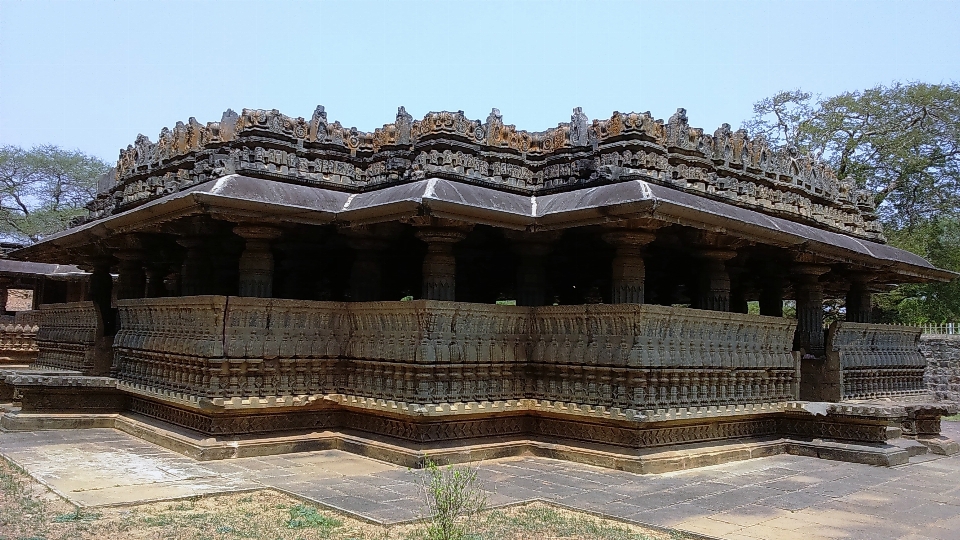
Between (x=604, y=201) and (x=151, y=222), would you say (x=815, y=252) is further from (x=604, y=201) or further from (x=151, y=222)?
(x=151, y=222)

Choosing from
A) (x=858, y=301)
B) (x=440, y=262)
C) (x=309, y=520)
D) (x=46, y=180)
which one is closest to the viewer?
(x=309, y=520)

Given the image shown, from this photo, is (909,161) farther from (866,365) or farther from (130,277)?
(130,277)

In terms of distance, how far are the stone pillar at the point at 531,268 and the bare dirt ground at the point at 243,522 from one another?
132 inches

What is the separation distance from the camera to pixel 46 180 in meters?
40.8

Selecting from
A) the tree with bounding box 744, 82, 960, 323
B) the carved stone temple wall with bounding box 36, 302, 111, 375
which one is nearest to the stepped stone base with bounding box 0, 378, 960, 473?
the carved stone temple wall with bounding box 36, 302, 111, 375

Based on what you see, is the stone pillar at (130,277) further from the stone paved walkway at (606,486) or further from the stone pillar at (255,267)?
the stone pillar at (255,267)

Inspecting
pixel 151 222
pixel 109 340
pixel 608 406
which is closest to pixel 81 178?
pixel 109 340

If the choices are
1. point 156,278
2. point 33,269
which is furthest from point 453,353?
point 33,269

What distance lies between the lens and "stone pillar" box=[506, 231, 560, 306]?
9.05m

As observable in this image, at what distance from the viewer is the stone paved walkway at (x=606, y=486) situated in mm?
5816

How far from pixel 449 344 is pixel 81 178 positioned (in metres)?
39.1

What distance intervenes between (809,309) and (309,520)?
8.92 m

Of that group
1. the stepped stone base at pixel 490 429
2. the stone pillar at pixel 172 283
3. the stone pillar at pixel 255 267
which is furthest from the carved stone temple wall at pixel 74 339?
the stone pillar at pixel 255 267

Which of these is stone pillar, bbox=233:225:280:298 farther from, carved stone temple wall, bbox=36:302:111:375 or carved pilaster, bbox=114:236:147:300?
carved stone temple wall, bbox=36:302:111:375
